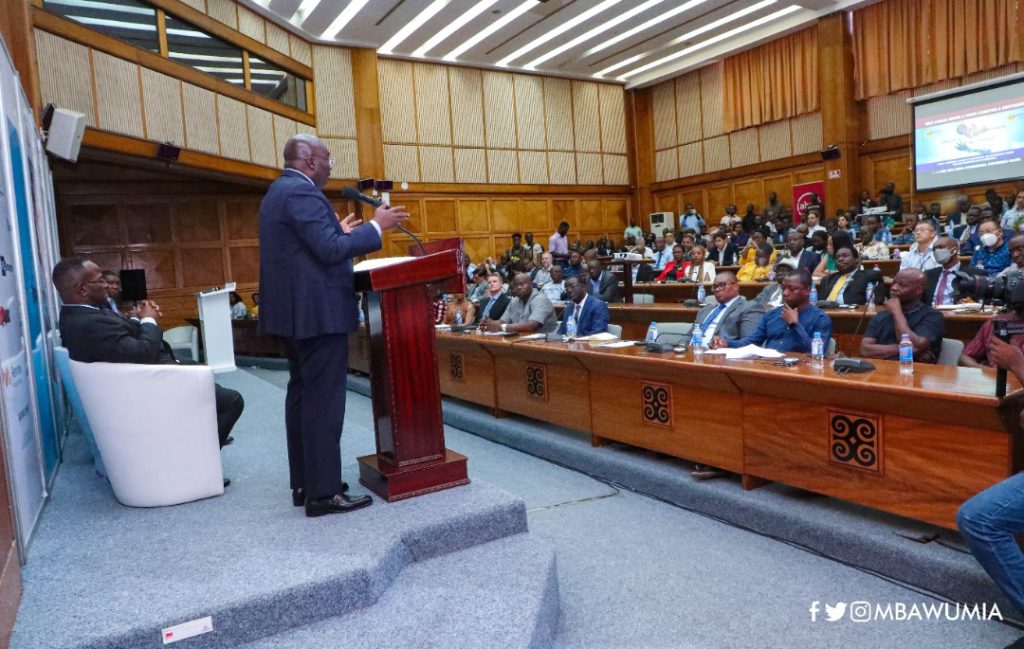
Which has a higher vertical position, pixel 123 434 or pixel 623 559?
pixel 123 434

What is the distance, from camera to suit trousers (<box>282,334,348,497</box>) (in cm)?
240

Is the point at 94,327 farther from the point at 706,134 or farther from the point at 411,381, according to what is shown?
the point at 706,134

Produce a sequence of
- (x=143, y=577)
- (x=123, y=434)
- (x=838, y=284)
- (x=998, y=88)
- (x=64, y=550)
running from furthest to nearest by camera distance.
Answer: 1. (x=998, y=88)
2. (x=838, y=284)
3. (x=123, y=434)
4. (x=64, y=550)
5. (x=143, y=577)

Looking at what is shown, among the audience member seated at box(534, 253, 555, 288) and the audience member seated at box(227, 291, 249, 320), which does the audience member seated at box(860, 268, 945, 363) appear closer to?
the audience member seated at box(534, 253, 555, 288)

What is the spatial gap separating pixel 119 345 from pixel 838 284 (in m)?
5.34

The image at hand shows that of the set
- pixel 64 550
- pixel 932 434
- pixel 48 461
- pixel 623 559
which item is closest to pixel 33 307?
pixel 48 461

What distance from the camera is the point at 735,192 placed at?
14359 millimetres

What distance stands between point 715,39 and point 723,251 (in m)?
5.18

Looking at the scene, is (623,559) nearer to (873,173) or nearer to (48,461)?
(48,461)

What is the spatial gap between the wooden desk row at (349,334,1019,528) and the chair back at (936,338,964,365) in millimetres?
627

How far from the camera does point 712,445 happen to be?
130 inches

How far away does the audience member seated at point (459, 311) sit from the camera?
7283 mm

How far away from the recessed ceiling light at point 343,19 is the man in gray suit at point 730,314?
28.2 feet

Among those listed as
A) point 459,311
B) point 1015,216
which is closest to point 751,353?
point 459,311
